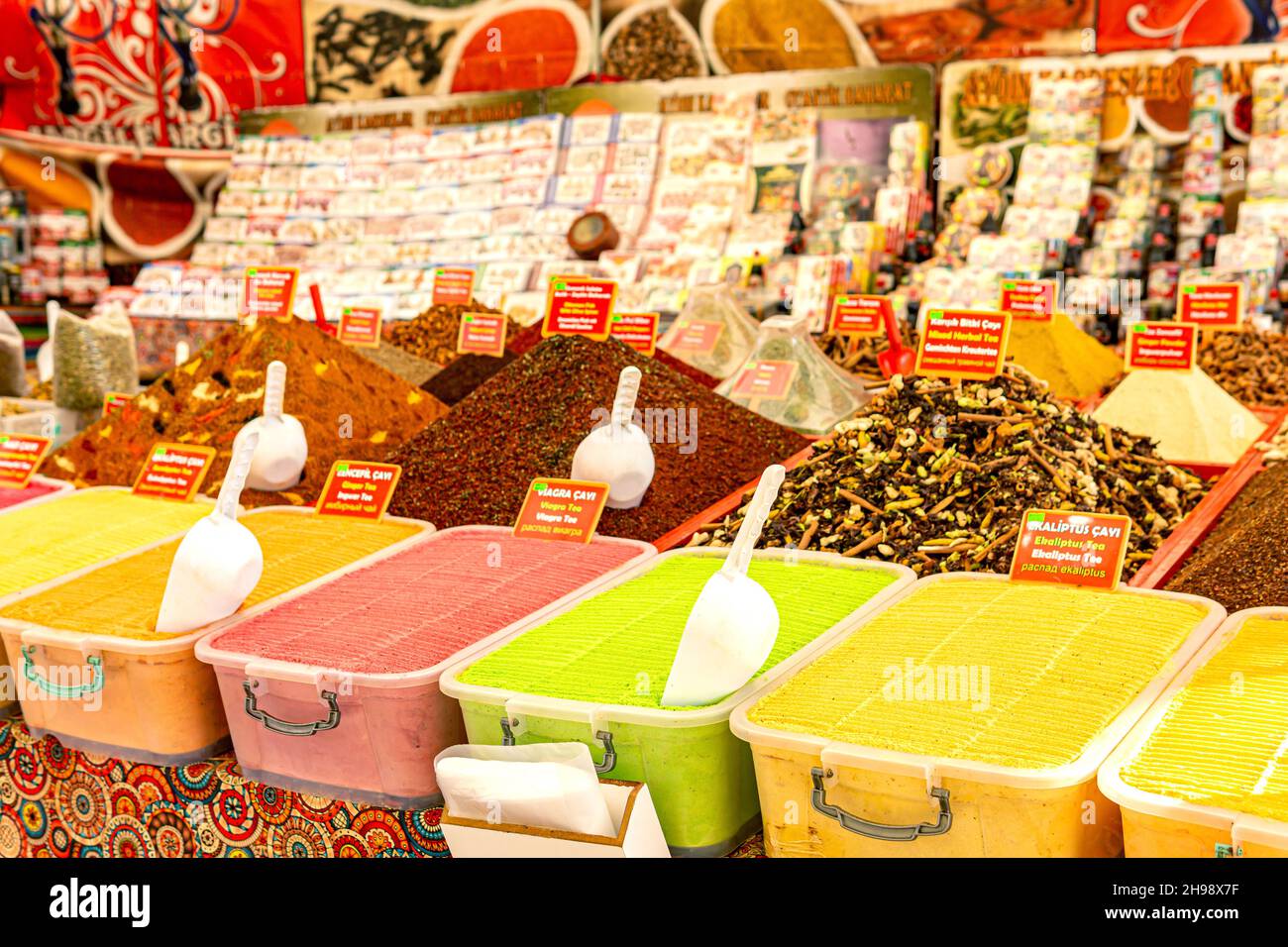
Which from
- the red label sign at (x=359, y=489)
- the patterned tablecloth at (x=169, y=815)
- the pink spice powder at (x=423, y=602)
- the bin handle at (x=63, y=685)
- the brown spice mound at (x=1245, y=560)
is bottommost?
the patterned tablecloth at (x=169, y=815)

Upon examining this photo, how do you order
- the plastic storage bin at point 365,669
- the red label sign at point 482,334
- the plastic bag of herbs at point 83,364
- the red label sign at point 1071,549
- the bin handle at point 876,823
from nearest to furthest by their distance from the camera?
1. the bin handle at point 876,823
2. the plastic storage bin at point 365,669
3. the red label sign at point 1071,549
4. the plastic bag of herbs at point 83,364
5. the red label sign at point 482,334

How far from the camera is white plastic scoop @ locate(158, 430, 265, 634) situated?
1.54 meters

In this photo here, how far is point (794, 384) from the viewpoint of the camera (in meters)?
2.70

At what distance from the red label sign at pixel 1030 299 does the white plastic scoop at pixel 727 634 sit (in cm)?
191

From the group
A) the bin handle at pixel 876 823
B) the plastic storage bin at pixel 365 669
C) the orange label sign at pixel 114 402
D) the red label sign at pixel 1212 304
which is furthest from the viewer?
the red label sign at pixel 1212 304

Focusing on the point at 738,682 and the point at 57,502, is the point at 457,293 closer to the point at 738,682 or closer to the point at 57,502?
the point at 57,502

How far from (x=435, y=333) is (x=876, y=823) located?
257cm

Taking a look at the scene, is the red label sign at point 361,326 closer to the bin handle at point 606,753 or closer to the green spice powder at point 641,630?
the green spice powder at point 641,630

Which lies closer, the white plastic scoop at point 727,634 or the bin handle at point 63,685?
the white plastic scoop at point 727,634

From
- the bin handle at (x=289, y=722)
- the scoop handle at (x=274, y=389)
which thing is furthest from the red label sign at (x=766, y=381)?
the bin handle at (x=289, y=722)

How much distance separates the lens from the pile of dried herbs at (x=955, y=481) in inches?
68.4

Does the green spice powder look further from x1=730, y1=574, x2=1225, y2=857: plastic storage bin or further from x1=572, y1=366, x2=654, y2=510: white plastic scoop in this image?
x1=572, y1=366, x2=654, y2=510: white plastic scoop
